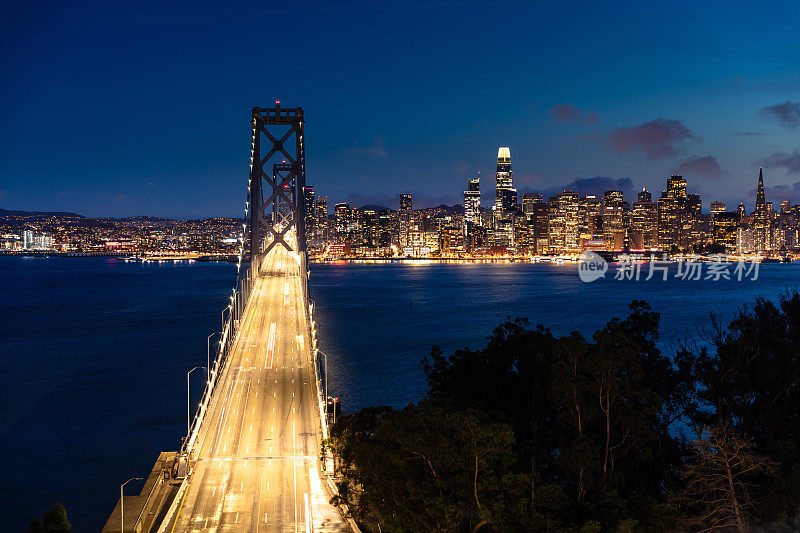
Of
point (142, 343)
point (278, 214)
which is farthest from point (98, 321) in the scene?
point (278, 214)

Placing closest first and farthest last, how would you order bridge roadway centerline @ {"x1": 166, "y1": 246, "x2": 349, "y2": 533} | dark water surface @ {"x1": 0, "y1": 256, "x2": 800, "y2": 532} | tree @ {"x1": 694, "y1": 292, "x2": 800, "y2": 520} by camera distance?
bridge roadway centerline @ {"x1": 166, "y1": 246, "x2": 349, "y2": 533}, tree @ {"x1": 694, "y1": 292, "x2": 800, "y2": 520}, dark water surface @ {"x1": 0, "y1": 256, "x2": 800, "y2": 532}

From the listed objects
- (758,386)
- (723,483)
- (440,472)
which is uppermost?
(758,386)

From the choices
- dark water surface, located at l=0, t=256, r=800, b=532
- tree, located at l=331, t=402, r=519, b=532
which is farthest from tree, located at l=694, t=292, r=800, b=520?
dark water surface, located at l=0, t=256, r=800, b=532

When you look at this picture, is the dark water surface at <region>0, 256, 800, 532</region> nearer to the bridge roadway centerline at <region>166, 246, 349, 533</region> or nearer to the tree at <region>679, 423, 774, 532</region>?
the bridge roadway centerline at <region>166, 246, 349, 533</region>

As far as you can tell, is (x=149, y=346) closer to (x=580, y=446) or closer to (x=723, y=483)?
(x=580, y=446)

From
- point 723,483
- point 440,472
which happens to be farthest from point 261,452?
point 723,483

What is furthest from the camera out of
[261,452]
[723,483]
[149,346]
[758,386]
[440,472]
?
[149,346]
